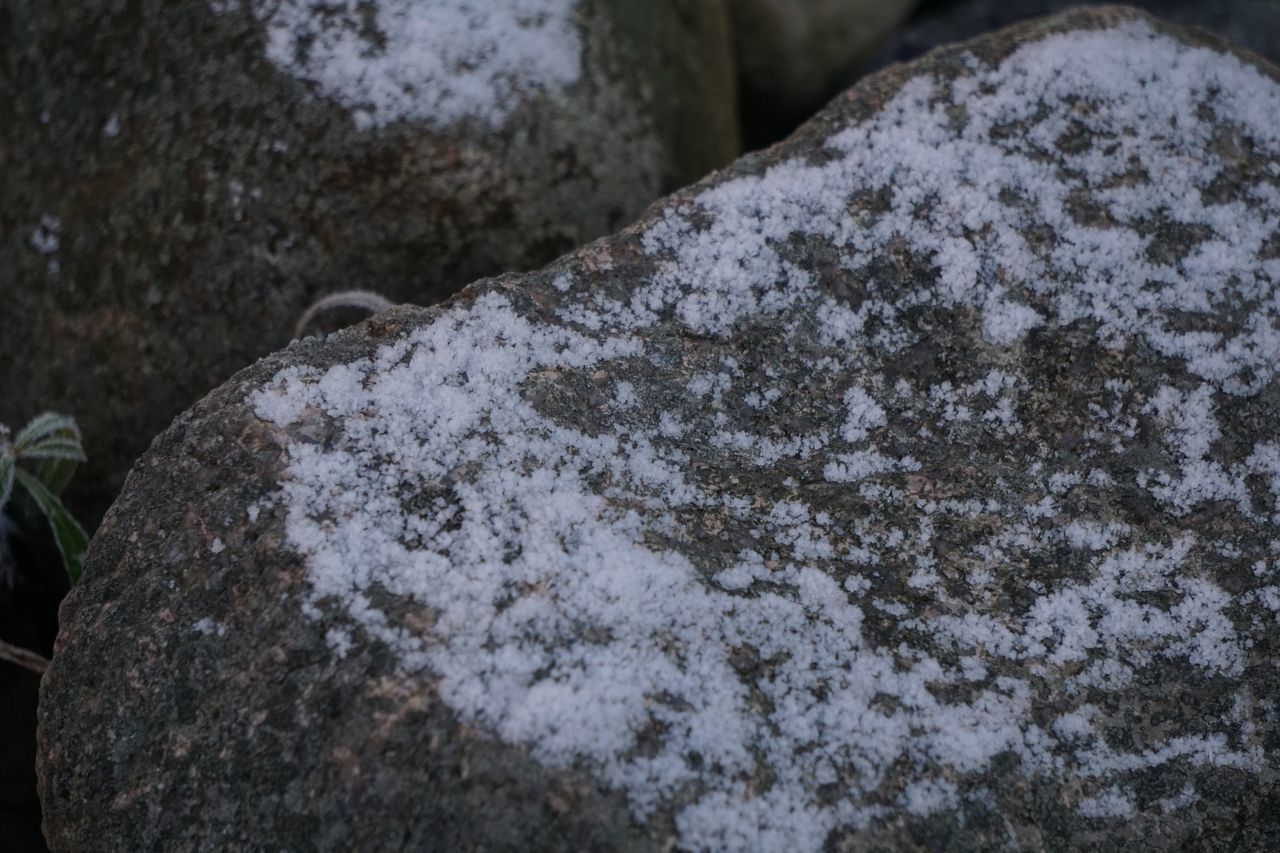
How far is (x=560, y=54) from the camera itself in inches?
65.9

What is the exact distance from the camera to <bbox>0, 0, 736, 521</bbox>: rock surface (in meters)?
1.57

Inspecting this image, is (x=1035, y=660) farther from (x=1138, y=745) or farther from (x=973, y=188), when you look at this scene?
(x=973, y=188)

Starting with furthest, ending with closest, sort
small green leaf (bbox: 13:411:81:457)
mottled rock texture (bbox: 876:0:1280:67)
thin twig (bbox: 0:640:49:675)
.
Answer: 1. mottled rock texture (bbox: 876:0:1280:67)
2. small green leaf (bbox: 13:411:81:457)
3. thin twig (bbox: 0:640:49:675)

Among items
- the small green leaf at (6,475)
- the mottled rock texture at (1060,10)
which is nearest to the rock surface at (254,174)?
the small green leaf at (6,475)

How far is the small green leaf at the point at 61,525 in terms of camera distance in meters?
1.39

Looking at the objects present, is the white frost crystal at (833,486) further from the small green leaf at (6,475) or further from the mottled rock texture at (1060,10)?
the mottled rock texture at (1060,10)

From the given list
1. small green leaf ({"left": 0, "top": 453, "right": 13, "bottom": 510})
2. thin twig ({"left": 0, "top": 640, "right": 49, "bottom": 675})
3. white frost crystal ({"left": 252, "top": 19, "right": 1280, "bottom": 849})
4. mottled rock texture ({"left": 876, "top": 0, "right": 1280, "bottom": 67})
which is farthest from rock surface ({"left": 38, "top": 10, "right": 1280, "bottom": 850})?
mottled rock texture ({"left": 876, "top": 0, "right": 1280, "bottom": 67})

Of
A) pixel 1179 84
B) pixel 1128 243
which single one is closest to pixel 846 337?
pixel 1128 243

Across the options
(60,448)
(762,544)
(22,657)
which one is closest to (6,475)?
(60,448)

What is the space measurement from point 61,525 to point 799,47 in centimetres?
194

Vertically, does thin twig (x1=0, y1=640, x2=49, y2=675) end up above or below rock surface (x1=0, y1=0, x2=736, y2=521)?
below

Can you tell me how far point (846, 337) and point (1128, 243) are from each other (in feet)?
1.29

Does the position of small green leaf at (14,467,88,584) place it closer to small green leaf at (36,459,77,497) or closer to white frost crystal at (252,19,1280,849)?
small green leaf at (36,459,77,497)

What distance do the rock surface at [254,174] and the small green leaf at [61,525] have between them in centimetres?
21
